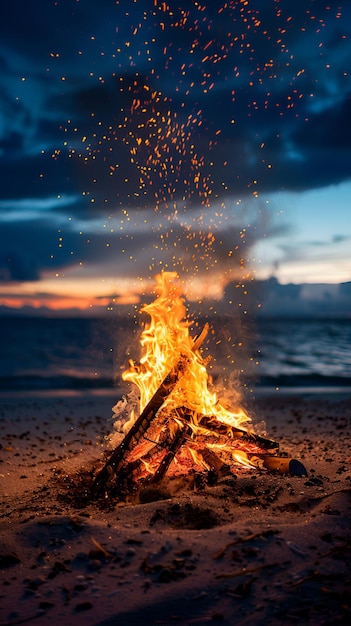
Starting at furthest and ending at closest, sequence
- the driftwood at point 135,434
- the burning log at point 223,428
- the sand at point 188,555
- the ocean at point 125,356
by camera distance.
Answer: the ocean at point 125,356 → the burning log at point 223,428 → the driftwood at point 135,434 → the sand at point 188,555

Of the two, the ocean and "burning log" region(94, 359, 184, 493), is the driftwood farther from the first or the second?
the ocean

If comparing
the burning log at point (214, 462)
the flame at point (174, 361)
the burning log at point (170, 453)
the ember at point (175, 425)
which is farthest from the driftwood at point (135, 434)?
the burning log at point (214, 462)

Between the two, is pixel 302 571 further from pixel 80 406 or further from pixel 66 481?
pixel 80 406

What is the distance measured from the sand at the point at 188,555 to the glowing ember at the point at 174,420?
49cm

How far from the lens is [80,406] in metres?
16.0

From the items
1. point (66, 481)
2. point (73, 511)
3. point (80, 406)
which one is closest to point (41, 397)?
point (80, 406)

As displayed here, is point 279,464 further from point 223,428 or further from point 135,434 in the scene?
point 135,434

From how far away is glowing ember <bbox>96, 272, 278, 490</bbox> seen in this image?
7.26 m

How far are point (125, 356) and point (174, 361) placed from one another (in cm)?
3899

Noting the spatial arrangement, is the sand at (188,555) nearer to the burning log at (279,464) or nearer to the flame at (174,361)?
the burning log at (279,464)

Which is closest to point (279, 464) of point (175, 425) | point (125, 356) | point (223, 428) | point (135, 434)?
point (223, 428)

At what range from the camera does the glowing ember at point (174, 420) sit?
7.26 metres

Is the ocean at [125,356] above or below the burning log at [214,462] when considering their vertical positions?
below

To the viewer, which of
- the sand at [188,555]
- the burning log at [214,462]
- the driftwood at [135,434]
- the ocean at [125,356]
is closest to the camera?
the sand at [188,555]
